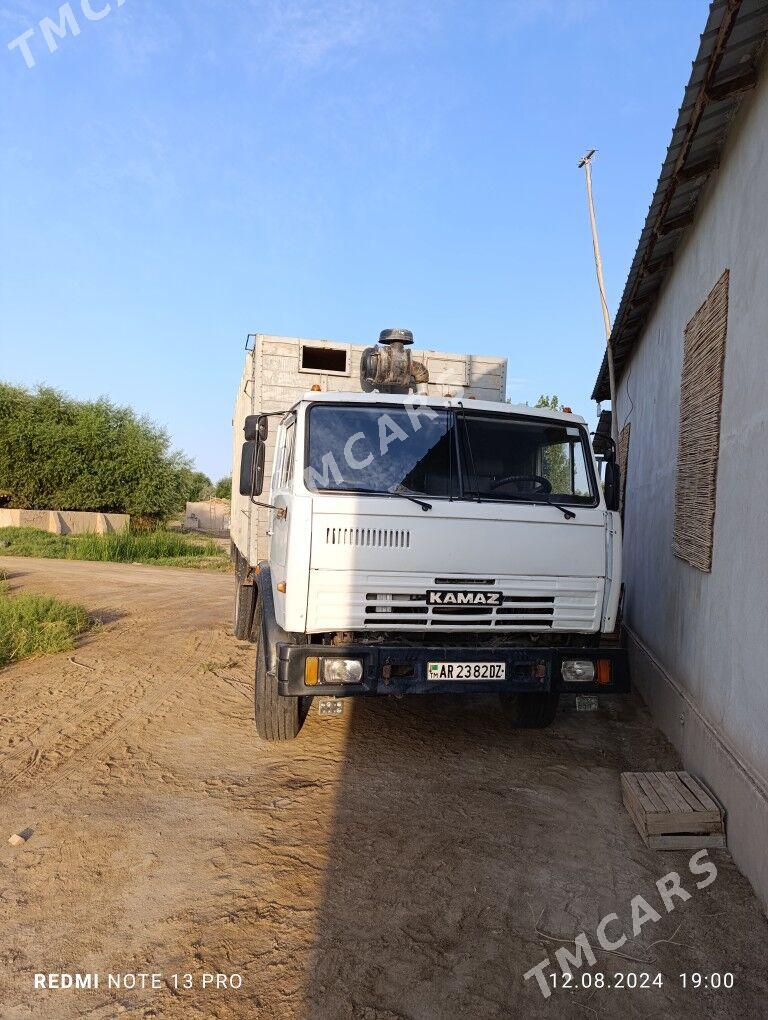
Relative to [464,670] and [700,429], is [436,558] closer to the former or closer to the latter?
[464,670]

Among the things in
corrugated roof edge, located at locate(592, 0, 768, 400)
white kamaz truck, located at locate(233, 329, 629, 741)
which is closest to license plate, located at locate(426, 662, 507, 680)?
white kamaz truck, located at locate(233, 329, 629, 741)

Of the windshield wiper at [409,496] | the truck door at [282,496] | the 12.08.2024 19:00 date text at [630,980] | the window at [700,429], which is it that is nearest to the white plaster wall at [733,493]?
the window at [700,429]

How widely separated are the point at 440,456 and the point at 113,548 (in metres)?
17.5

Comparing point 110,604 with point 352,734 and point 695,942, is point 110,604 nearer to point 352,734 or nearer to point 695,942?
point 352,734

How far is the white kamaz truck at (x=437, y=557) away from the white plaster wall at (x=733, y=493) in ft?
2.16

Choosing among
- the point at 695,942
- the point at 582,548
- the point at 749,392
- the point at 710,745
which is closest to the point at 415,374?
the point at 582,548

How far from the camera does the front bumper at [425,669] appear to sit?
437cm

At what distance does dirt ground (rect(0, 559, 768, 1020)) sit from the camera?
268cm

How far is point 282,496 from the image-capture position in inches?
197

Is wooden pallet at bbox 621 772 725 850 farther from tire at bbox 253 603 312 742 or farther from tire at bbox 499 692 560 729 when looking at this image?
tire at bbox 253 603 312 742

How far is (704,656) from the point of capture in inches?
196

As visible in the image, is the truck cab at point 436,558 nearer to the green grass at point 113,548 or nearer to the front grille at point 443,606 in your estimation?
the front grille at point 443,606

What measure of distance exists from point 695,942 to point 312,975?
158 centimetres

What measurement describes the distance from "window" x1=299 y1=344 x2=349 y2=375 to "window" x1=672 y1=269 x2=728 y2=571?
9.68ft
